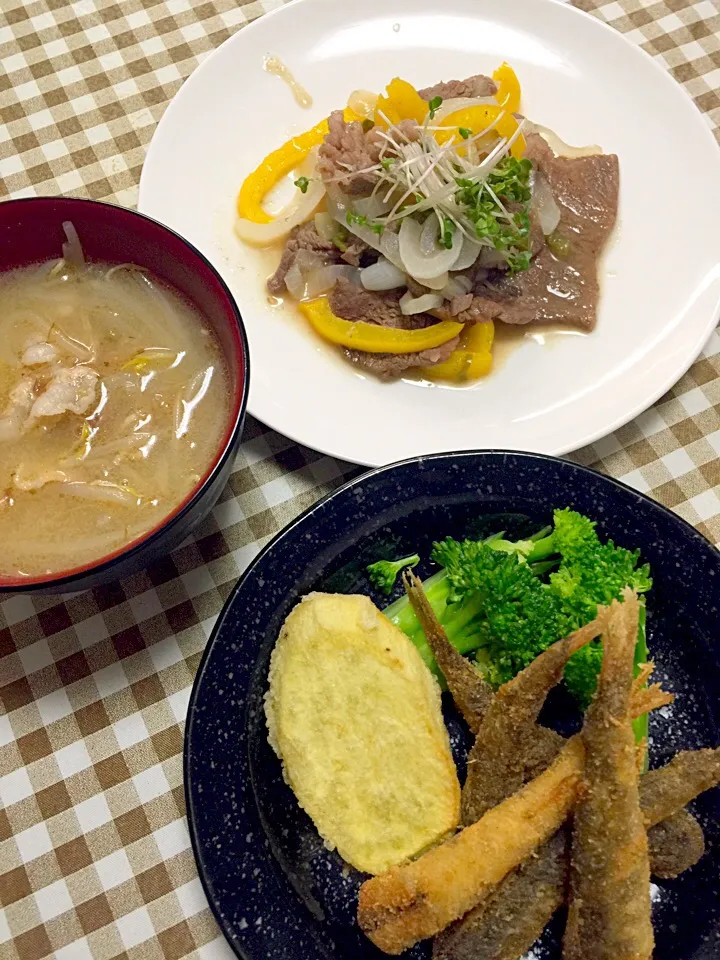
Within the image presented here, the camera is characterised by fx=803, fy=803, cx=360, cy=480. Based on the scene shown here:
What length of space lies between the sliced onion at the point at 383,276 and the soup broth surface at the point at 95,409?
607mm

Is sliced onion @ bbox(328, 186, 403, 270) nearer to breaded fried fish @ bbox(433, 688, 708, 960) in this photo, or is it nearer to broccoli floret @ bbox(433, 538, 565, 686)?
broccoli floret @ bbox(433, 538, 565, 686)

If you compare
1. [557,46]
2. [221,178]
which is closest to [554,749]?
[221,178]

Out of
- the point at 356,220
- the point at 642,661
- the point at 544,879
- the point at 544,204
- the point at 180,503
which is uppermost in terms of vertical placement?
the point at 544,204

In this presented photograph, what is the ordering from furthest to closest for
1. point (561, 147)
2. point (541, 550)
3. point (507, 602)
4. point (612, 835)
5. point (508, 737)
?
point (561, 147) → point (541, 550) → point (507, 602) → point (508, 737) → point (612, 835)

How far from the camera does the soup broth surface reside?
67.1 inches

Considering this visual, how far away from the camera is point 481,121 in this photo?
2.28 meters

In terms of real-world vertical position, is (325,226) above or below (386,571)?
above

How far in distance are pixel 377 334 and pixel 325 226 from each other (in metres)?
0.38

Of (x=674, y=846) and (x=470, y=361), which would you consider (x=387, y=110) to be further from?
(x=674, y=846)

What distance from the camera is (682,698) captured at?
1935 mm

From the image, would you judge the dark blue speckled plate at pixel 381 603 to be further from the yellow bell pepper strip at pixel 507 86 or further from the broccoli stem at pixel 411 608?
the yellow bell pepper strip at pixel 507 86

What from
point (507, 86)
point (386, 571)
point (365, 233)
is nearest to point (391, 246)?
point (365, 233)

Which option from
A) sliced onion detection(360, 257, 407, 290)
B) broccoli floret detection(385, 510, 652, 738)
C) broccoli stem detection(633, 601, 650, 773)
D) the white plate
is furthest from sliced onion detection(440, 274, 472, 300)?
broccoli stem detection(633, 601, 650, 773)

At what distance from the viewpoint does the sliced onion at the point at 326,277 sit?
2.29 m
